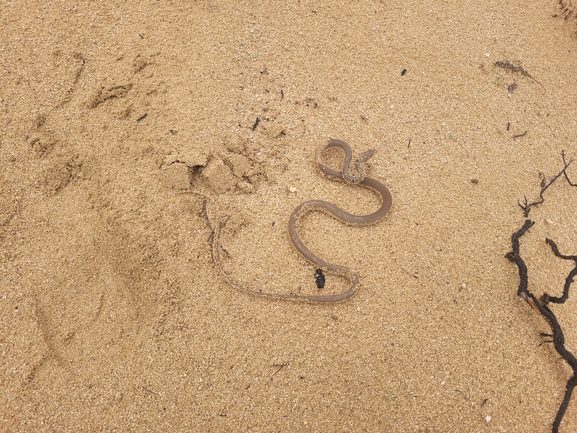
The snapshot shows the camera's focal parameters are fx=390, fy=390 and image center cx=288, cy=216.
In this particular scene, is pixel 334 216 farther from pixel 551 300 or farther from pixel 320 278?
pixel 551 300

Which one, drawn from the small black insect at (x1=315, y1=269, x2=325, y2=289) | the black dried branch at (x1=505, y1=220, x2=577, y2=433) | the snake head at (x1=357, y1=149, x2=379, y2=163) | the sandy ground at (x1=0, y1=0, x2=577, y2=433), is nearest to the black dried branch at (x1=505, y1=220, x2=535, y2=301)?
the black dried branch at (x1=505, y1=220, x2=577, y2=433)

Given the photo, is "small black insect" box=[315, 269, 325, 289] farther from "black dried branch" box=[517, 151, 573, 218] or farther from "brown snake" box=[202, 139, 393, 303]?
"black dried branch" box=[517, 151, 573, 218]

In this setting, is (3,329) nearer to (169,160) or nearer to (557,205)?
(169,160)

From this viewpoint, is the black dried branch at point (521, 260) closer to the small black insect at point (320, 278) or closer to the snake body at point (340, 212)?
the snake body at point (340, 212)

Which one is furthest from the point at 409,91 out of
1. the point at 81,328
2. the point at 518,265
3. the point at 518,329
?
the point at 81,328

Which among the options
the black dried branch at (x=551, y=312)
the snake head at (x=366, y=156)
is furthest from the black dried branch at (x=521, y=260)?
the snake head at (x=366, y=156)
